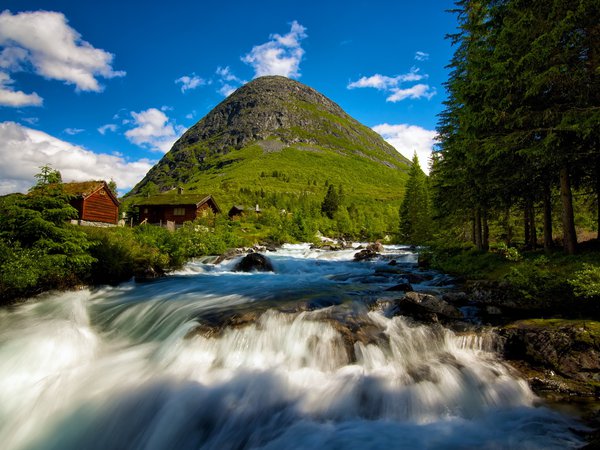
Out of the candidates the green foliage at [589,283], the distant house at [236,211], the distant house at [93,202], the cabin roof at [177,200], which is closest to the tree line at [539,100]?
the green foliage at [589,283]

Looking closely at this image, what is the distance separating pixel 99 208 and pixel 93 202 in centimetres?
121

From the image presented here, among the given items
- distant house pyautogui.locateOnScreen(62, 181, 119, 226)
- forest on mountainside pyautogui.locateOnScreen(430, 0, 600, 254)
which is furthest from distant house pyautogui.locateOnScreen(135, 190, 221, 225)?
forest on mountainside pyautogui.locateOnScreen(430, 0, 600, 254)

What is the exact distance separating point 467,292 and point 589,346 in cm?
529

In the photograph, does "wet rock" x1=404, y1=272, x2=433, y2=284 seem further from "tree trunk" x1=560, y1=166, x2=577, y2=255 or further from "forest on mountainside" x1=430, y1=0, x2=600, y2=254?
"tree trunk" x1=560, y1=166, x2=577, y2=255

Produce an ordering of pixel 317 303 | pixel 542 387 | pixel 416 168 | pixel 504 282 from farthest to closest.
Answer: pixel 416 168 < pixel 317 303 < pixel 504 282 < pixel 542 387

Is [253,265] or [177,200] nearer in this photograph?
[253,265]

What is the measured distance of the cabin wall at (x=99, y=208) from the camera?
120 ft

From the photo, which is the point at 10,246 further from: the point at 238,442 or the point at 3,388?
the point at 238,442

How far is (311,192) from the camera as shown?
486ft

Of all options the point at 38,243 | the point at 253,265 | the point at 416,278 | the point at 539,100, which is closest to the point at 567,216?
the point at 539,100

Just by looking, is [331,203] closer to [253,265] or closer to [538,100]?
[253,265]

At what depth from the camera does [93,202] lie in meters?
37.7

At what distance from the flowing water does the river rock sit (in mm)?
667

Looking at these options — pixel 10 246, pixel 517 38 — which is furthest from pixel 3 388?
pixel 517 38
